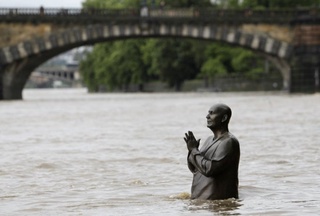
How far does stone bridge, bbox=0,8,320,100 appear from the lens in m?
63.8

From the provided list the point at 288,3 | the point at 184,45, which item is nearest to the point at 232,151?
the point at 288,3

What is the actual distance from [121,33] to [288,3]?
85.5ft

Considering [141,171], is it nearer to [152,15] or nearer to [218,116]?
[218,116]

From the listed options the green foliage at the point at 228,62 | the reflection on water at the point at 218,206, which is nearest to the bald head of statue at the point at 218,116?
the reflection on water at the point at 218,206

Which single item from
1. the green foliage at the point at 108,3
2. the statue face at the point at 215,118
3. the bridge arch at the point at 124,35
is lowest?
the bridge arch at the point at 124,35

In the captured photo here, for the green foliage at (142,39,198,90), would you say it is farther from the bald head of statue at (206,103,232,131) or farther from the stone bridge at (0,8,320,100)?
the bald head of statue at (206,103,232,131)

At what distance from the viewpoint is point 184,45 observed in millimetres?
95188

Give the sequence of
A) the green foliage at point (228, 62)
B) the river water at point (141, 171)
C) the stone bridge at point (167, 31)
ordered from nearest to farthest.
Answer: the river water at point (141, 171), the stone bridge at point (167, 31), the green foliage at point (228, 62)

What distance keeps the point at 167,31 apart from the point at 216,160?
5393 centimetres

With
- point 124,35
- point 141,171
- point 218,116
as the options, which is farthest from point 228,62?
point 218,116

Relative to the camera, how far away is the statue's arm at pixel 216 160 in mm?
10539

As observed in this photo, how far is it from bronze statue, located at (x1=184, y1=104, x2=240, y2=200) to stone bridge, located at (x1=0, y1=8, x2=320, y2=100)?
53.0m

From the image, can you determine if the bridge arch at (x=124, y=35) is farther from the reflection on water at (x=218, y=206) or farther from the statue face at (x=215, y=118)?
the statue face at (x=215, y=118)

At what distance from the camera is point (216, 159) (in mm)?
10547
